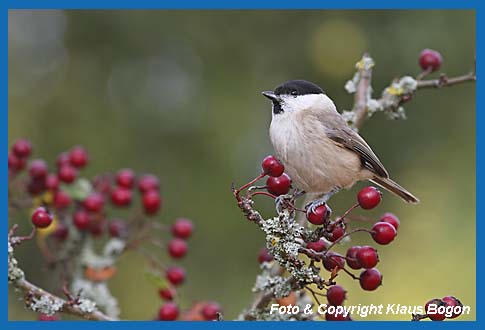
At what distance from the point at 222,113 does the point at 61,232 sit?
58.6 inches

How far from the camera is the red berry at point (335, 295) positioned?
1.75m

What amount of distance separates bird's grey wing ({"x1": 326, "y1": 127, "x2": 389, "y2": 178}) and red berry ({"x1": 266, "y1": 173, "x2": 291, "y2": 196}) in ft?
2.14

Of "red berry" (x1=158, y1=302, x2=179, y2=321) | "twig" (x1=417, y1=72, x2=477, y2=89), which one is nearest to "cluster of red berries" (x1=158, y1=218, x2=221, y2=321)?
"red berry" (x1=158, y1=302, x2=179, y2=321)

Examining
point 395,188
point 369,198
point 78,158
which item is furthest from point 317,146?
point 78,158

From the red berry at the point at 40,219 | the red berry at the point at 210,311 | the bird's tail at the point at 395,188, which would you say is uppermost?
the bird's tail at the point at 395,188

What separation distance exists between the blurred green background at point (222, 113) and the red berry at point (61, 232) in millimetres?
938

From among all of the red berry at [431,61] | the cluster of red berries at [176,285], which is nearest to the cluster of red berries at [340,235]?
the cluster of red berries at [176,285]

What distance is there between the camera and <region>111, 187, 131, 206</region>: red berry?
8.50 feet

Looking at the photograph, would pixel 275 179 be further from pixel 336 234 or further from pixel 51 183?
pixel 51 183

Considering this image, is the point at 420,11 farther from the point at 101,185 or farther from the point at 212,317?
the point at 212,317

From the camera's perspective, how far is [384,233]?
1.72 metres

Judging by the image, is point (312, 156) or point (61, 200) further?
point (61, 200)

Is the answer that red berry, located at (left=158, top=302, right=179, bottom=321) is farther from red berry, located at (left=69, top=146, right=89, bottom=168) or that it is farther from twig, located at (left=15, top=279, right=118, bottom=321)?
red berry, located at (left=69, top=146, right=89, bottom=168)

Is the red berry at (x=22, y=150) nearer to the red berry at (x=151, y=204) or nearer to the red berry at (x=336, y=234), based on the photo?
the red berry at (x=151, y=204)
